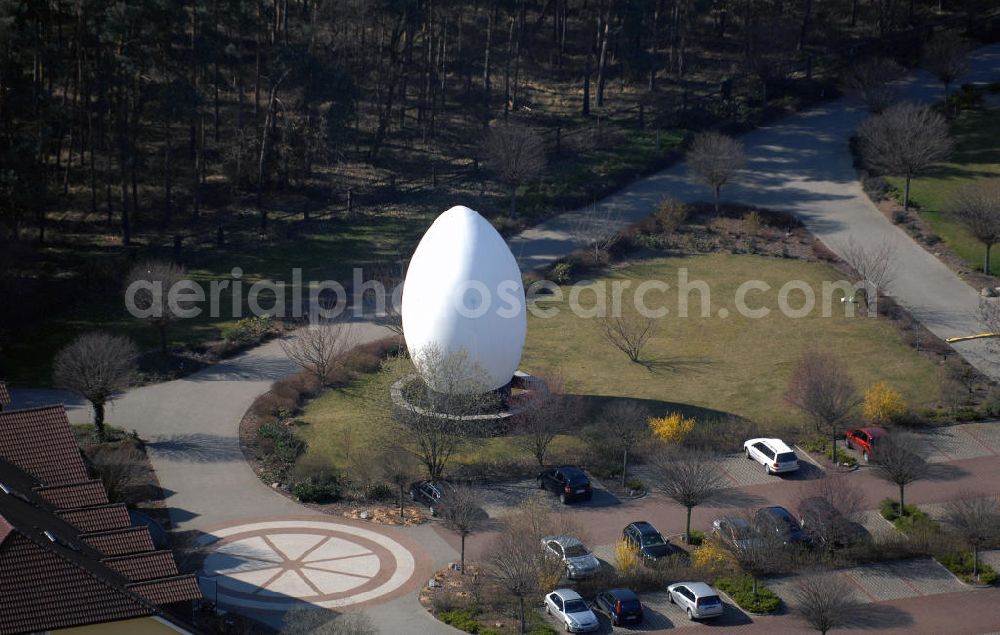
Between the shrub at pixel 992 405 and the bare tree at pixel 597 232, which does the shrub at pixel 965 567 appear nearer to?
the shrub at pixel 992 405

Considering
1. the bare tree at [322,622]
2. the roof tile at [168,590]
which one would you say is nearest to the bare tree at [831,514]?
the bare tree at [322,622]

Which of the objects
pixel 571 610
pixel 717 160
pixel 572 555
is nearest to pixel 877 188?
pixel 717 160

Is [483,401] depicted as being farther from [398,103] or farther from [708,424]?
[398,103]

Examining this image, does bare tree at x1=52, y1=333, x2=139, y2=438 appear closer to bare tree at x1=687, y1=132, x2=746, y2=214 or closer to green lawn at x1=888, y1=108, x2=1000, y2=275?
bare tree at x1=687, y1=132, x2=746, y2=214

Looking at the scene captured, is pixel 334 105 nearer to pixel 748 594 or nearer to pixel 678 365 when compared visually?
pixel 678 365

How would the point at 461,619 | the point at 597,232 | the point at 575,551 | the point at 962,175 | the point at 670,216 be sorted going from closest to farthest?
the point at 461,619 → the point at 575,551 → the point at 597,232 → the point at 670,216 → the point at 962,175

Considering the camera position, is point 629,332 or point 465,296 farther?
point 629,332
